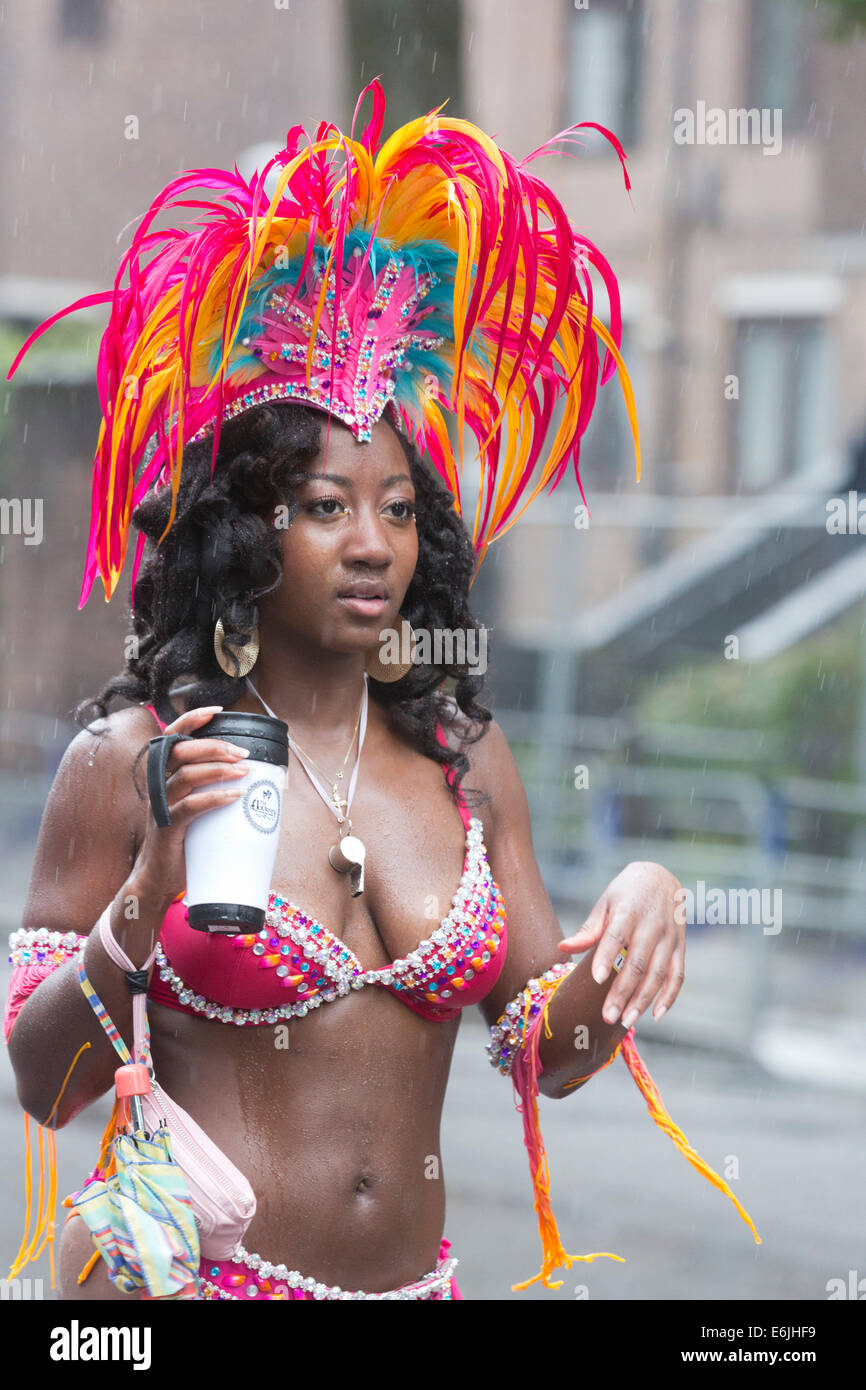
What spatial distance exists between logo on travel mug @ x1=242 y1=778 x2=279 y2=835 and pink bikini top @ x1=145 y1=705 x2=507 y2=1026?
329mm

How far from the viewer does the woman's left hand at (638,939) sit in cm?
231

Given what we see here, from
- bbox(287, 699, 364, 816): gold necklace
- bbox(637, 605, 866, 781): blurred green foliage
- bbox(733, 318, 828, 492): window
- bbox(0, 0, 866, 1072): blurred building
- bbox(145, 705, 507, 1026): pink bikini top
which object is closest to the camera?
bbox(145, 705, 507, 1026): pink bikini top

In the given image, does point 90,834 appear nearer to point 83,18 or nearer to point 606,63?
point 606,63

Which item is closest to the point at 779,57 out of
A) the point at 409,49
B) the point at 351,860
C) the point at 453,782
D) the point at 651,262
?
the point at 651,262

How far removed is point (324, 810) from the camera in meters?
2.62

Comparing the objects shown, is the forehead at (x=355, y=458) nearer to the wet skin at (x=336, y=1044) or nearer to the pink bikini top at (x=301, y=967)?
the wet skin at (x=336, y=1044)

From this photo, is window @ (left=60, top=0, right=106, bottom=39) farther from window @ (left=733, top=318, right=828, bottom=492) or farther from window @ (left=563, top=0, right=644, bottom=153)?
window @ (left=733, top=318, right=828, bottom=492)

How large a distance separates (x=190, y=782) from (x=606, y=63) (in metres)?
15.7

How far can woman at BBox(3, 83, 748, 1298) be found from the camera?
245 cm

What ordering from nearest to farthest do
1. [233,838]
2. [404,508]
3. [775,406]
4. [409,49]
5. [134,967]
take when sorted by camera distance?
[233,838] < [134,967] < [404,508] < [409,49] < [775,406]

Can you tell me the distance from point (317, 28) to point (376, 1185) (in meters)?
16.5

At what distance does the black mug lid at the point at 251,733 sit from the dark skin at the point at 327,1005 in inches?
13.5

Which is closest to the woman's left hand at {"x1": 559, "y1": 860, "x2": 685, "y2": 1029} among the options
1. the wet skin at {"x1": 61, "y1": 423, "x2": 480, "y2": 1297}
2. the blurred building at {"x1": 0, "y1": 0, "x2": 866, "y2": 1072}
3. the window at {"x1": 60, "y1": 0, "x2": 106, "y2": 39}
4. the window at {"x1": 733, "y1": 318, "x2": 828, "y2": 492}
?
the wet skin at {"x1": 61, "y1": 423, "x2": 480, "y2": 1297}
